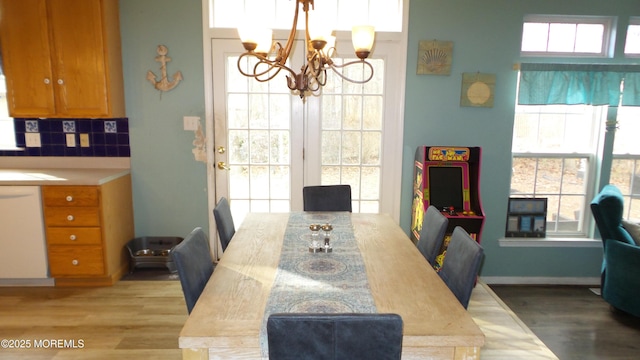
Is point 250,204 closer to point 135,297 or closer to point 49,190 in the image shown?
point 135,297

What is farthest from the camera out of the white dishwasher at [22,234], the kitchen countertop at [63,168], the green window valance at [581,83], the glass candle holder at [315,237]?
the green window valance at [581,83]

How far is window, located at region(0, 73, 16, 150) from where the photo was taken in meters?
3.62

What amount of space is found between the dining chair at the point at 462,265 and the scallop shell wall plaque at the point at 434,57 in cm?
195

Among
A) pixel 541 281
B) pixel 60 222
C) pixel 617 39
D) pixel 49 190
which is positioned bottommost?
pixel 541 281

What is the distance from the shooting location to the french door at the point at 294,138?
359 centimetres

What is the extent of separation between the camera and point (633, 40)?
351 centimetres

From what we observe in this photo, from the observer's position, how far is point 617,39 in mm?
3451

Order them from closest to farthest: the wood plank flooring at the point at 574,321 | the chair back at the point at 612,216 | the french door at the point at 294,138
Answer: the wood plank flooring at the point at 574,321 < the chair back at the point at 612,216 < the french door at the point at 294,138

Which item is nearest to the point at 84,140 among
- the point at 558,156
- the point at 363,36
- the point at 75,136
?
the point at 75,136

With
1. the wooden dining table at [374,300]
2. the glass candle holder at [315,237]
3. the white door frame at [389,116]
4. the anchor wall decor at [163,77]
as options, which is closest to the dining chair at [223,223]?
the wooden dining table at [374,300]

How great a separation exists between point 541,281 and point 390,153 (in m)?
1.79

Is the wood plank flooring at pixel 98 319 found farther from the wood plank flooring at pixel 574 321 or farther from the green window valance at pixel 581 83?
the green window valance at pixel 581 83

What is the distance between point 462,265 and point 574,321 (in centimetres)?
183

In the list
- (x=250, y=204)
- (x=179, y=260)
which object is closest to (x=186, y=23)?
(x=250, y=204)
